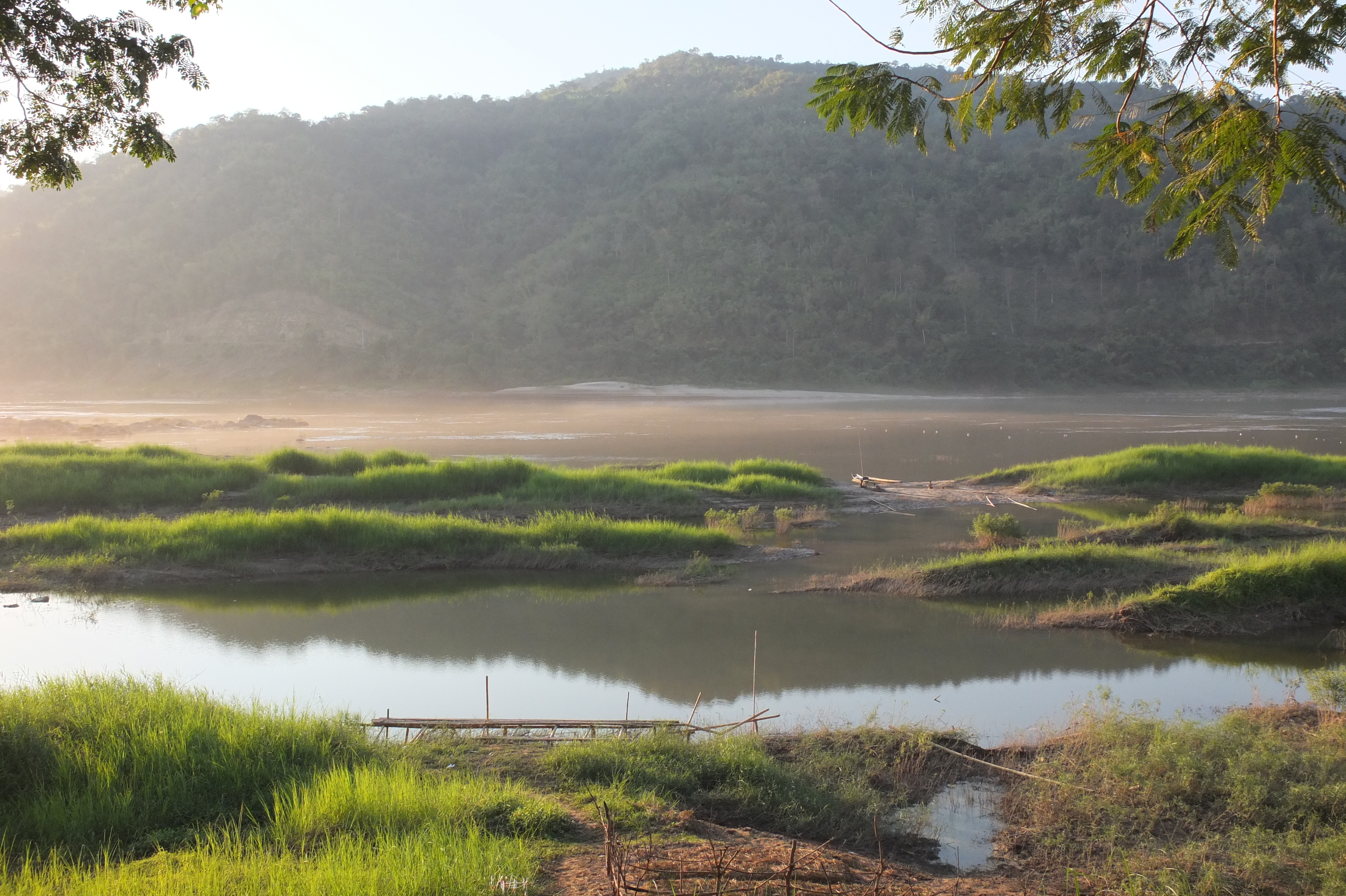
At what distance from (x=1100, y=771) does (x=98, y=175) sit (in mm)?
102586

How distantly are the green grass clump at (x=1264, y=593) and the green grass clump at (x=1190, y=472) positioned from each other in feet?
34.4

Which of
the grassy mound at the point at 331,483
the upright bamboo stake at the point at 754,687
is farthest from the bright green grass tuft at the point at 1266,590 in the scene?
the grassy mound at the point at 331,483

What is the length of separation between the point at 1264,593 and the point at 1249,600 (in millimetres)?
209

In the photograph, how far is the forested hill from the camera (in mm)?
68250

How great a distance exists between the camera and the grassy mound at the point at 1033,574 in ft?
39.3

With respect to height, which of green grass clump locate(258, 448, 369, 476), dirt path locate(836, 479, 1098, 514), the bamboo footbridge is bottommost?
dirt path locate(836, 479, 1098, 514)

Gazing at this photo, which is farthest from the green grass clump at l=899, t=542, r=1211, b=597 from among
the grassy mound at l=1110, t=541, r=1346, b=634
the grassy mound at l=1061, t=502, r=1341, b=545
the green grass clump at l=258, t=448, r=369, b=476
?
the green grass clump at l=258, t=448, r=369, b=476

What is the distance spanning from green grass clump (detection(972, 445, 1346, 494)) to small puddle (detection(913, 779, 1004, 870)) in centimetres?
1662

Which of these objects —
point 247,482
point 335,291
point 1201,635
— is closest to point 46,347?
point 335,291

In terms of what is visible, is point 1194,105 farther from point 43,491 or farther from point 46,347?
point 46,347

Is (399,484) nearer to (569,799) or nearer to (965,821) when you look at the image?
(569,799)

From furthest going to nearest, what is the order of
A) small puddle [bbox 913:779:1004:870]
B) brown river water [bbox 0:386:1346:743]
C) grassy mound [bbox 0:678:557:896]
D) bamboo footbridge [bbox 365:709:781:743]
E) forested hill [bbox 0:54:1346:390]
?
forested hill [bbox 0:54:1346:390] < brown river water [bbox 0:386:1346:743] < bamboo footbridge [bbox 365:709:781:743] < small puddle [bbox 913:779:1004:870] < grassy mound [bbox 0:678:557:896]

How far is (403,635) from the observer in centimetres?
1132

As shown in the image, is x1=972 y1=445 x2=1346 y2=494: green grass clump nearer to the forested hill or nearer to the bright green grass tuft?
the bright green grass tuft
